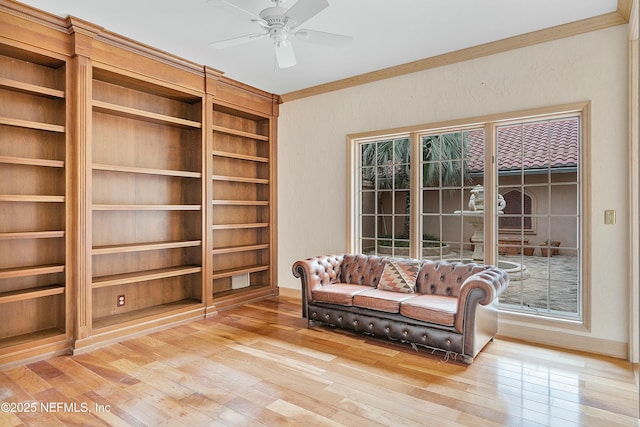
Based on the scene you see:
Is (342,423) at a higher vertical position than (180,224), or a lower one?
lower

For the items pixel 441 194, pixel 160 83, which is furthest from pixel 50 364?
pixel 441 194

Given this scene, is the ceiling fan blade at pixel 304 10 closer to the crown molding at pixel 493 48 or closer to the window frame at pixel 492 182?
the crown molding at pixel 493 48

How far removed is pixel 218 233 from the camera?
17.0 feet

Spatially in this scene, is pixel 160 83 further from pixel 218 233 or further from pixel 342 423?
pixel 342 423

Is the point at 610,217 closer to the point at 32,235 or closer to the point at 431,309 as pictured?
the point at 431,309

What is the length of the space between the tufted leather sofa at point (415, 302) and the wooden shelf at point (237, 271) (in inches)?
46.9

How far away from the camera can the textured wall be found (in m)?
3.29

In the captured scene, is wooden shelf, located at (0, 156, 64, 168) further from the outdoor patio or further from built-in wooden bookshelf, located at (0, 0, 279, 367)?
the outdoor patio

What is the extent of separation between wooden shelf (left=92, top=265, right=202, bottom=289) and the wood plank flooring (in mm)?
593

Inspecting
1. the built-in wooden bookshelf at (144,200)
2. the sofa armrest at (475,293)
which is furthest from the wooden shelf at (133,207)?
the sofa armrest at (475,293)

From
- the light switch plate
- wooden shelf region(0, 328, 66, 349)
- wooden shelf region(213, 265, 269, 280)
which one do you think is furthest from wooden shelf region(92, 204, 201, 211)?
the light switch plate

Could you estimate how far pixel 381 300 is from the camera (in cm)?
361

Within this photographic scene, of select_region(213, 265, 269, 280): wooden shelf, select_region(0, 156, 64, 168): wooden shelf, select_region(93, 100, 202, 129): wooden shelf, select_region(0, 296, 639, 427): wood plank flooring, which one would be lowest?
select_region(0, 296, 639, 427): wood plank flooring

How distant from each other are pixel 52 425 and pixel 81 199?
1.89 m
